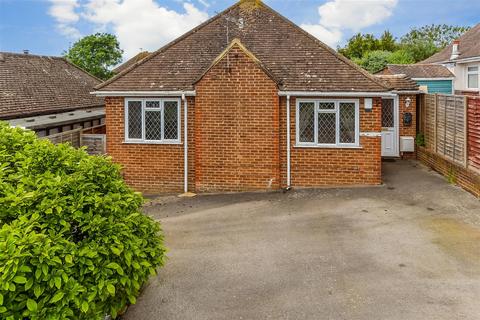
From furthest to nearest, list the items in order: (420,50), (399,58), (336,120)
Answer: (420,50) < (399,58) < (336,120)

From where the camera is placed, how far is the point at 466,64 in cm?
2428

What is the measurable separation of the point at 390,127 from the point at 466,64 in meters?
12.0

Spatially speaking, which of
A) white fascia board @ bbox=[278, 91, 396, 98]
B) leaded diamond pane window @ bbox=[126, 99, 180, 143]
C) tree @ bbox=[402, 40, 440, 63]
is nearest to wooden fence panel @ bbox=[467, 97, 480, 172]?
white fascia board @ bbox=[278, 91, 396, 98]

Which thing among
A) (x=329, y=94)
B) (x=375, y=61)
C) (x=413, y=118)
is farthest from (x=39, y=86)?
(x=375, y=61)

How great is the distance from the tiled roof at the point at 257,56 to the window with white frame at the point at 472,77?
14483mm

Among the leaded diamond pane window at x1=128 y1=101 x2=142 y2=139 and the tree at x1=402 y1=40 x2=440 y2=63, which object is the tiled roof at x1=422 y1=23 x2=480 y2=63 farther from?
the tree at x1=402 y1=40 x2=440 y2=63

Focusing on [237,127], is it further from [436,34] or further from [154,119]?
[436,34]

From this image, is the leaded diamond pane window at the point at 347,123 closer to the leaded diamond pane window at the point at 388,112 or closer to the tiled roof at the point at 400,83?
the tiled roof at the point at 400,83

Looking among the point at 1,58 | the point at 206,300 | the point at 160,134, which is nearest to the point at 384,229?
the point at 206,300

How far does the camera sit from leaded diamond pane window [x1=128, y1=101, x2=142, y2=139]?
13.0 m

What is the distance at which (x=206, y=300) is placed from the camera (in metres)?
5.73

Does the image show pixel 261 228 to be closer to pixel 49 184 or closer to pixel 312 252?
pixel 312 252

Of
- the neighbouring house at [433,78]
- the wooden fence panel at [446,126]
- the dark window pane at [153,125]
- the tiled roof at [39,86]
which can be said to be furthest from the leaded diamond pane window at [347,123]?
the neighbouring house at [433,78]

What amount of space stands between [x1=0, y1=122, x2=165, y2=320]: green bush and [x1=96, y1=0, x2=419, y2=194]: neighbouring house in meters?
6.96
